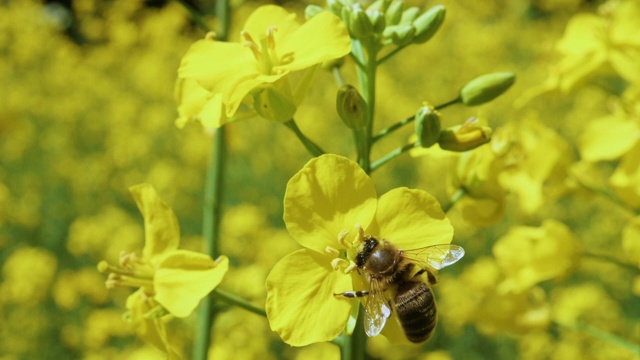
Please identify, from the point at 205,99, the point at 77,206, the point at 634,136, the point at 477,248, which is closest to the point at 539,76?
the point at 477,248

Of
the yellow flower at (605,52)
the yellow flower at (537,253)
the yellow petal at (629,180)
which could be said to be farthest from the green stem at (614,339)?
the yellow flower at (605,52)

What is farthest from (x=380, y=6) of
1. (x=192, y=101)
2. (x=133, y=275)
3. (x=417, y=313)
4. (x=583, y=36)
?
(x=583, y=36)

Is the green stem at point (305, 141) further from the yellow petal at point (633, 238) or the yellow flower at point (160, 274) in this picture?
the yellow petal at point (633, 238)

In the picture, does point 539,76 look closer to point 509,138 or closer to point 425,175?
point 425,175

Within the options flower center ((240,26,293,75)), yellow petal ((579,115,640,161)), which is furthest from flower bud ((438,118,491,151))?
yellow petal ((579,115,640,161))

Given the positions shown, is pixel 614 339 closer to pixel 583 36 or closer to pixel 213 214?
pixel 583 36

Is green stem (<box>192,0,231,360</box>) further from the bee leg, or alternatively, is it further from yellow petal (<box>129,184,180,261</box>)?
the bee leg
